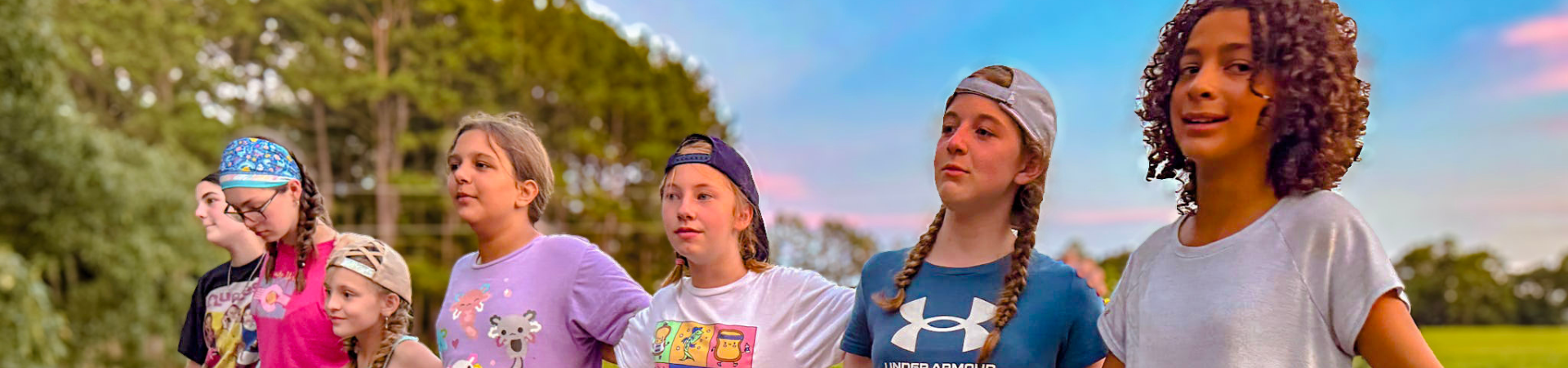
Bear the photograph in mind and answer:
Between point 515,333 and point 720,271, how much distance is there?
2.51 feet

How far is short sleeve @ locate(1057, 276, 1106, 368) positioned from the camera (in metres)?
2.69

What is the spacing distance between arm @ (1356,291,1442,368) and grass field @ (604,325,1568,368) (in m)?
17.2

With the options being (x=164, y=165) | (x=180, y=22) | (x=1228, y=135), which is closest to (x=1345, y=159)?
(x=1228, y=135)

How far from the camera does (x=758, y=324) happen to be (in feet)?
10.4

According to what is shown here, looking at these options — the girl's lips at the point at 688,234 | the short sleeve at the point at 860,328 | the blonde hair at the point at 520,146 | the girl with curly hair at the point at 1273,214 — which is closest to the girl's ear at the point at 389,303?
the blonde hair at the point at 520,146

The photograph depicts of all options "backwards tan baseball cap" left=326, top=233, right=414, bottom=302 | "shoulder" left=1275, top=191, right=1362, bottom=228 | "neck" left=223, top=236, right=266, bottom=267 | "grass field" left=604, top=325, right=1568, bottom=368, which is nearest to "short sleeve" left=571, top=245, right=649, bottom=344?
"backwards tan baseball cap" left=326, top=233, right=414, bottom=302

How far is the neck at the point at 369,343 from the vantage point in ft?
12.8

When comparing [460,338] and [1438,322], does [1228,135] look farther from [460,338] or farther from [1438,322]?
[1438,322]

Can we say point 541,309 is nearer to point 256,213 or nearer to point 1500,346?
point 256,213

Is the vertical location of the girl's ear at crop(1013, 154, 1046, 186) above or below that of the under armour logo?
above

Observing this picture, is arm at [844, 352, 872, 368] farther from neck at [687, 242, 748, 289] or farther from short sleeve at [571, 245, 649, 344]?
short sleeve at [571, 245, 649, 344]

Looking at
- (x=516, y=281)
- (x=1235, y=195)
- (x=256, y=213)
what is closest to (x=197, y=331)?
(x=256, y=213)

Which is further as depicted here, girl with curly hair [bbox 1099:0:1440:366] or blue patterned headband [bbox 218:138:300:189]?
blue patterned headband [bbox 218:138:300:189]

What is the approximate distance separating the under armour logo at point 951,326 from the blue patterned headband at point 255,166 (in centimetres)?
233
